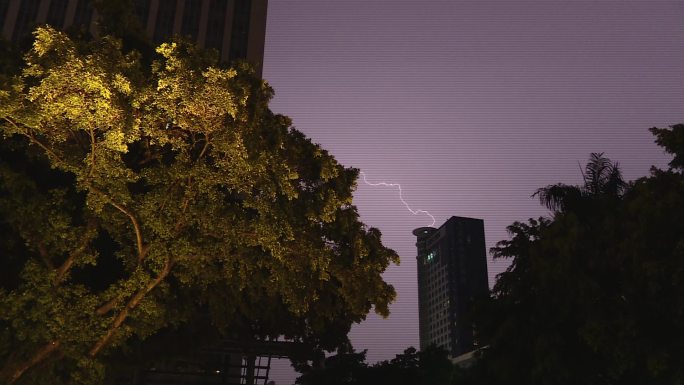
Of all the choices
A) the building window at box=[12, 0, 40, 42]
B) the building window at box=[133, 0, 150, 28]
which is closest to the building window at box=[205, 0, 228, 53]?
the building window at box=[133, 0, 150, 28]

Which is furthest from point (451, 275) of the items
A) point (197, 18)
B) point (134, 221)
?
point (134, 221)

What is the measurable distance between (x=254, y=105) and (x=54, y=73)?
410cm

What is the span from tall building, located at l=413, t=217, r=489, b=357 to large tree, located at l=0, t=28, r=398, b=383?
11879 cm

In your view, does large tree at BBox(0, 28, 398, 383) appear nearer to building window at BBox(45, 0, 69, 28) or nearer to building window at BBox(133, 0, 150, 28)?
building window at BBox(45, 0, 69, 28)

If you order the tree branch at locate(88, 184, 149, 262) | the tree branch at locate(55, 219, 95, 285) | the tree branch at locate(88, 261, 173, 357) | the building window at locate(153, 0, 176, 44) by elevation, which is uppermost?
the building window at locate(153, 0, 176, 44)

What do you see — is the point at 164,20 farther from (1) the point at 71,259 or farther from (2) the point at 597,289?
(2) the point at 597,289

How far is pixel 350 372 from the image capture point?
30.3 m

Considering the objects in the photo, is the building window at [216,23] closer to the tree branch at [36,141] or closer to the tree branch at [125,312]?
the tree branch at [36,141]

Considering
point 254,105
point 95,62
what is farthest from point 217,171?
point 95,62

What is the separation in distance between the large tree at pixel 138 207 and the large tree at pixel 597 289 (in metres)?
4.08

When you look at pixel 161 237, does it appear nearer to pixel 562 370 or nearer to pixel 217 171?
pixel 217 171

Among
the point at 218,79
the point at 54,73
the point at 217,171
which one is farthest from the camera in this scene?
the point at 217,171

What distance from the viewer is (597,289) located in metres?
12.8

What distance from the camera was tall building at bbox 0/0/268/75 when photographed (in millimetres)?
43875
